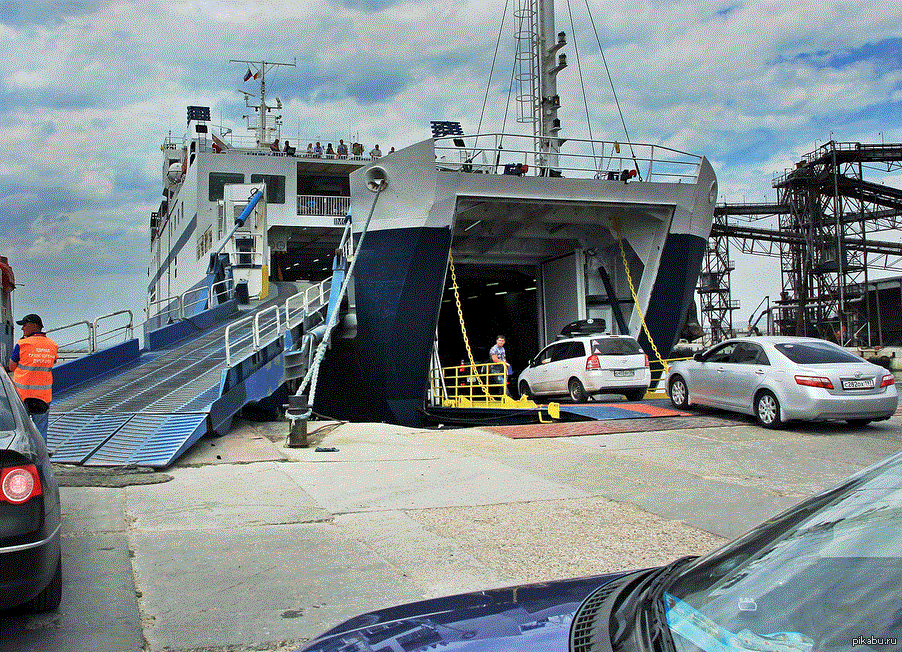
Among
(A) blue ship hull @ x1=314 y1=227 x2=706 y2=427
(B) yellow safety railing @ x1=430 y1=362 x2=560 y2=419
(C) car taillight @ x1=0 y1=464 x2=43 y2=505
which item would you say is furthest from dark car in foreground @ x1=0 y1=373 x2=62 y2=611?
(A) blue ship hull @ x1=314 y1=227 x2=706 y2=427

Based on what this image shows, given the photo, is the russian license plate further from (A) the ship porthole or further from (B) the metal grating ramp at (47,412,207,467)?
(A) the ship porthole

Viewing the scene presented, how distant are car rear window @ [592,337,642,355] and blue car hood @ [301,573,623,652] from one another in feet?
41.0

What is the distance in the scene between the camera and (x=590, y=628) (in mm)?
1881

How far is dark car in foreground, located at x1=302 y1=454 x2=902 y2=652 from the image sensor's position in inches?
59.9

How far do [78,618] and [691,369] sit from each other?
10943mm

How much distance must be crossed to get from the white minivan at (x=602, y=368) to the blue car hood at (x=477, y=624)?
1238cm

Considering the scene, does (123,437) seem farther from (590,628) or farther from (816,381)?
(816,381)

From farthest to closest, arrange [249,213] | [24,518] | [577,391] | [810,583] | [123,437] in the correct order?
[249,213], [577,391], [123,437], [24,518], [810,583]

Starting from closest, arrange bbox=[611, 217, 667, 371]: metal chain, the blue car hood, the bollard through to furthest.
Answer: the blue car hood
the bollard
bbox=[611, 217, 667, 371]: metal chain

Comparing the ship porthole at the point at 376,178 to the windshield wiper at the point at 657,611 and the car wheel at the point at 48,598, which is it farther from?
the windshield wiper at the point at 657,611

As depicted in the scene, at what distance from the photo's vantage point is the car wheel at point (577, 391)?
14807 millimetres

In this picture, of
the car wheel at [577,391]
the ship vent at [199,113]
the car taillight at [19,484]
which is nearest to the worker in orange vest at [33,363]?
the car taillight at [19,484]
